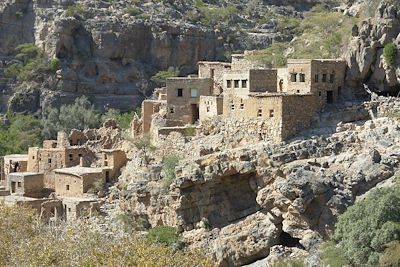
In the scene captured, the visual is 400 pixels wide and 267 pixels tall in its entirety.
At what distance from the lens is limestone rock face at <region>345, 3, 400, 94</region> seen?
48375 mm

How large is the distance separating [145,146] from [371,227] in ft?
60.9

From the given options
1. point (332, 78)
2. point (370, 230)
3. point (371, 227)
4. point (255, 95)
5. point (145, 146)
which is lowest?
point (370, 230)

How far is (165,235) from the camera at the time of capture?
4659 centimetres

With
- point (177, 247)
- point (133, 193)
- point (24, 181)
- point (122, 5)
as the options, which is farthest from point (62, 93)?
point (177, 247)

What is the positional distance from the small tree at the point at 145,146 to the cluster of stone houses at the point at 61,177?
6.81 feet

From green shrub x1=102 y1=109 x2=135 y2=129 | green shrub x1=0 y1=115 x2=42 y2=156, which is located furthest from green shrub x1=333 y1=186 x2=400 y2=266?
green shrub x1=0 y1=115 x2=42 y2=156

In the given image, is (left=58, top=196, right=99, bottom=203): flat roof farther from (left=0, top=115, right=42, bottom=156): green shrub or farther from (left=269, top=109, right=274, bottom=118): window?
(left=0, top=115, right=42, bottom=156): green shrub

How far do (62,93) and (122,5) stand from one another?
52.1ft

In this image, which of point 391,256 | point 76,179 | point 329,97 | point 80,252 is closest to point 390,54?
point 329,97

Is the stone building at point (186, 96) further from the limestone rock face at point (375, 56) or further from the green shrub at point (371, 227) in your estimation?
the green shrub at point (371, 227)

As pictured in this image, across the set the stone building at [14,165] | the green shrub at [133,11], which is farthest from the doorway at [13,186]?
the green shrub at [133,11]

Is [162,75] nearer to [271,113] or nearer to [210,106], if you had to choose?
[210,106]

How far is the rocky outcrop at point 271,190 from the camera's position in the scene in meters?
42.0

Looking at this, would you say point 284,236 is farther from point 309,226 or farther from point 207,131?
point 207,131
